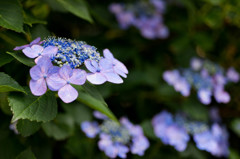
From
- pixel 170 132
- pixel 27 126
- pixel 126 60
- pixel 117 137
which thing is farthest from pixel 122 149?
pixel 126 60

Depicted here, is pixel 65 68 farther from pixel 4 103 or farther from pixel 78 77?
pixel 4 103

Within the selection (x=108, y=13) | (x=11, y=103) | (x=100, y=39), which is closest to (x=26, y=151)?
(x=11, y=103)

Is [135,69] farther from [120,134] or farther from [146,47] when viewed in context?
[120,134]

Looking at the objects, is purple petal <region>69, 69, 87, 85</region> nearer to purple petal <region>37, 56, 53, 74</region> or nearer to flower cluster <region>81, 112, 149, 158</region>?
purple petal <region>37, 56, 53, 74</region>

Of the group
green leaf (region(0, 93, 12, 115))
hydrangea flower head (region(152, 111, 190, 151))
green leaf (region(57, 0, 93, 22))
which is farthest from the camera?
hydrangea flower head (region(152, 111, 190, 151))

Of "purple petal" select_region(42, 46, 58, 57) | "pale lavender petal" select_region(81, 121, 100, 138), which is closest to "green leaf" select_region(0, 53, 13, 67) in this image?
"purple petal" select_region(42, 46, 58, 57)

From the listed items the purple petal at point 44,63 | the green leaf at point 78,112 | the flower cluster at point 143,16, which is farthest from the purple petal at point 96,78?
the flower cluster at point 143,16
